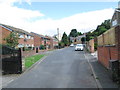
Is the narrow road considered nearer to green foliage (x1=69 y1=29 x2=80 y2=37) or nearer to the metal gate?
the metal gate

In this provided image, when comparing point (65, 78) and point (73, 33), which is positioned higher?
point (73, 33)

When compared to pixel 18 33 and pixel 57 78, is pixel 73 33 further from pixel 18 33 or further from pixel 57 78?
pixel 57 78

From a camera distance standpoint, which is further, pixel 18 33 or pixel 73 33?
pixel 73 33

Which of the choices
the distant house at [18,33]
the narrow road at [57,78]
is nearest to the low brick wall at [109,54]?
the narrow road at [57,78]

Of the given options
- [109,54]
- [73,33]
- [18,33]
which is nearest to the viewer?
[109,54]

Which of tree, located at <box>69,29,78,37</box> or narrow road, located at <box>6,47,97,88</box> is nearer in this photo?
narrow road, located at <box>6,47,97,88</box>

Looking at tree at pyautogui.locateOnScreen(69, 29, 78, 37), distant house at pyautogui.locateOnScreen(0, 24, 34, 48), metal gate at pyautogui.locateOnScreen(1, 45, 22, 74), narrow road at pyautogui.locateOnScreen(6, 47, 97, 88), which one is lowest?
narrow road at pyautogui.locateOnScreen(6, 47, 97, 88)

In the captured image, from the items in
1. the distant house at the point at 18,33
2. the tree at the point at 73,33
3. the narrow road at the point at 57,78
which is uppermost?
the tree at the point at 73,33

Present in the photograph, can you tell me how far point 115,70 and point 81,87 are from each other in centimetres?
192

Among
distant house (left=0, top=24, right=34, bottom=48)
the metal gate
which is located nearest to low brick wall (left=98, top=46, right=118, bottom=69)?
the metal gate

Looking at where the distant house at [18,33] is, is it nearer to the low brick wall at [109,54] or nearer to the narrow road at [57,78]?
the narrow road at [57,78]

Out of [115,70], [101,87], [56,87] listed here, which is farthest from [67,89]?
[115,70]

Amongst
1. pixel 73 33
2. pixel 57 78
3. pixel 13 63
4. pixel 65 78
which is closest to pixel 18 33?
pixel 13 63

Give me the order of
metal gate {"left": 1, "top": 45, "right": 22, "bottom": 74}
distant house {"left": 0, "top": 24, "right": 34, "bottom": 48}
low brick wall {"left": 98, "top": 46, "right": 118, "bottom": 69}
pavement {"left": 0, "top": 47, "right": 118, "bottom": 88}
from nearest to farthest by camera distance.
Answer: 1. pavement {"left": 0, "top": 47, "right": 118, "bottom": 88}
2. low brick wall {"left": 98, "top": 46, "right": 118, "bottom": 69}
3. metal gate {"left": 1, "top": 45, "right": 22, "bottom": 74}
4. distant house {"left": 0, "top": 24, "right": 34, "bottom": 48}
